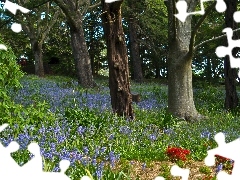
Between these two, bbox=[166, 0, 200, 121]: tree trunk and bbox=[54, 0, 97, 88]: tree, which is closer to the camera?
bbox=[166, 0, 200, 121]: tree trunk

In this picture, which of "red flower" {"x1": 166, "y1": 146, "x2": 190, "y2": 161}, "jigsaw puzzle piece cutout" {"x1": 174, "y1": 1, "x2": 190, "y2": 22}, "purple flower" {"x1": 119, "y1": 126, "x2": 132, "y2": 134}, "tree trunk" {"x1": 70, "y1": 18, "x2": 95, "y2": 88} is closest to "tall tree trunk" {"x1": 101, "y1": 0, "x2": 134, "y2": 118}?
"purple flower" {"x1": 119, "y1": 126, "x2": 132, "y2": 134}

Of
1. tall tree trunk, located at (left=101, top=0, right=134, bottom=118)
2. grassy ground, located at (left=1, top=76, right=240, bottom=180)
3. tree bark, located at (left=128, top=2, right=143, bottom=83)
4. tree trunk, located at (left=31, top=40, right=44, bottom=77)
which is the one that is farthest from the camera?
tree trunk, located at (left=31, top=40, right=44, bottom=77)

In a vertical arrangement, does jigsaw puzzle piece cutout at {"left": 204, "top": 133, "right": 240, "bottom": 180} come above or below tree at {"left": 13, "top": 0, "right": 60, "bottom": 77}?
below

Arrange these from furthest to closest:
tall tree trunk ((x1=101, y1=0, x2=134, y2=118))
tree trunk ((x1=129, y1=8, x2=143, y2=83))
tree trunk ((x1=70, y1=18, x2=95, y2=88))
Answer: tree trunk ((x1=129, y1=8, x2=143, y2=83)), tree trunk ((x1=70, y1=18, x2=95, y2=88)), tall tree trunk ((x1=101, y1=0, x2=134, y2=118))

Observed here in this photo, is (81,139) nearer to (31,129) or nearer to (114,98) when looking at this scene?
(31,129)

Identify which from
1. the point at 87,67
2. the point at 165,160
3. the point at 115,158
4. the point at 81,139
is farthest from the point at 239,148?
the point at 87,67

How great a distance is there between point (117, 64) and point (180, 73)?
7.03ft

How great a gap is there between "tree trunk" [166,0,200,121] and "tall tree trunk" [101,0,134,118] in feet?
5.87

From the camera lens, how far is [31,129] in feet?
22.2

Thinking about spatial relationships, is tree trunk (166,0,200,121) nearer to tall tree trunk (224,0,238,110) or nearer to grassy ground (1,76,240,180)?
grassy ground (1,76,240,180)

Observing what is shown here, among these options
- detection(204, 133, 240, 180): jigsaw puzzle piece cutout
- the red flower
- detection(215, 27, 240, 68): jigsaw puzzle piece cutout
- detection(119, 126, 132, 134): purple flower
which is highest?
detection(215, 27, 240, 68): jigsaw puzzle piece cutout

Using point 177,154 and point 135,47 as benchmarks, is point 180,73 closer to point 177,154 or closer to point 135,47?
point 177,154

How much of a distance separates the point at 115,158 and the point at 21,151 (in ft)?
4.67

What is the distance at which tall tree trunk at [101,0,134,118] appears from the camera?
28.6ft
